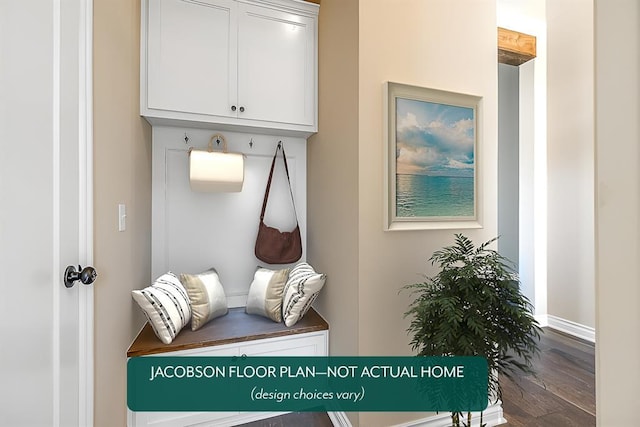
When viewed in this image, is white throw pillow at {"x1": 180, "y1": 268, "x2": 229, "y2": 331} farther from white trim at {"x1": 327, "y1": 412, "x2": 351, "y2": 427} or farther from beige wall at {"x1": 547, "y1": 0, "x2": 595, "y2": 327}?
beige wall at {"x1": 547, "y1": 0, "x2": 595, "y2": 327}

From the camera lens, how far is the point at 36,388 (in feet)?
2.61

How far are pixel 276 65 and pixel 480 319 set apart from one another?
1820 mm

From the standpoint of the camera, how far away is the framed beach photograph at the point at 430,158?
151 cm

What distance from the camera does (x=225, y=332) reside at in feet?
5.61

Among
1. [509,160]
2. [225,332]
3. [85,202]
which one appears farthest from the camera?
[509,160]

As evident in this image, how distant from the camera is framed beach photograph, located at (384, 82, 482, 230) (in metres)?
1.51

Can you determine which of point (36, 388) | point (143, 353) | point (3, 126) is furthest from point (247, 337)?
point (3, 126)

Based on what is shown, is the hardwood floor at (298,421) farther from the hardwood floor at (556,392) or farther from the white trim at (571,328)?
the white trim at (571,328)

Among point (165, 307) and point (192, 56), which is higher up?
point (192, 56)

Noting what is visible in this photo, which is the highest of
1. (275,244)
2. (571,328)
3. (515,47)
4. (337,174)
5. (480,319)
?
(515,47)

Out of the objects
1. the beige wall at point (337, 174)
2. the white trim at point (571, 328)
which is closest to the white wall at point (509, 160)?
the white trim at point (571, 328)

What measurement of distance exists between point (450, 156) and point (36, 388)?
6.07 feet

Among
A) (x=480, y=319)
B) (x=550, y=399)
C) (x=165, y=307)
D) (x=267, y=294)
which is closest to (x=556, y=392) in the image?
(x=550, y=399)

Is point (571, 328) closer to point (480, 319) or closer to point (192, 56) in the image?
point (480, 319)
